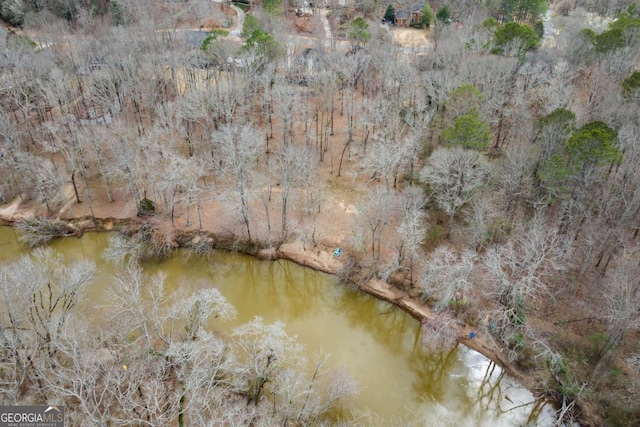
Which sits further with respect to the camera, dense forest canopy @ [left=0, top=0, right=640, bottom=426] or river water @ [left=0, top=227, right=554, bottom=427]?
river water @ [left=0, top=227, right=554, bottom=427]

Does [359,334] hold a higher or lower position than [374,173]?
lower

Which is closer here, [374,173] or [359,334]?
[359,334]

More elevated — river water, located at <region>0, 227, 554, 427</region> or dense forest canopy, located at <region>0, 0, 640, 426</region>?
dense forest canopy, located at <region>0, 0, 640, 426</region>

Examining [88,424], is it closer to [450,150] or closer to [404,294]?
[404,294]

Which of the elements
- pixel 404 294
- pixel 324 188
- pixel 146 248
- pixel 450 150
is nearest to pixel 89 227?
pixel 146 248
